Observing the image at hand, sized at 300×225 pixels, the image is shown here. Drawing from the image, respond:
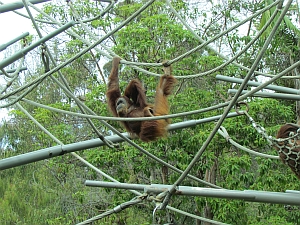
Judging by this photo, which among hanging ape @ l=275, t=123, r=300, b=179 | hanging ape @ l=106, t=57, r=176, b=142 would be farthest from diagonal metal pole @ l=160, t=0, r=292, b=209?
hanging ape @ l=106, t=57, r=176, b=142

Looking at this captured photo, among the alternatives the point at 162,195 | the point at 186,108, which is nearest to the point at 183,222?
the point at 186,108

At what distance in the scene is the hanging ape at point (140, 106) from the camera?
3.02m

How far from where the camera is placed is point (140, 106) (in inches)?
129

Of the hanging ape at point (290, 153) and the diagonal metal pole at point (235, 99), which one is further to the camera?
the hanging ape at point (290, 153)

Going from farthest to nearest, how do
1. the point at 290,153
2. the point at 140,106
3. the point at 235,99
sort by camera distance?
1. the point at 140,106
2. the point at 290,153
3. the point at 235,99

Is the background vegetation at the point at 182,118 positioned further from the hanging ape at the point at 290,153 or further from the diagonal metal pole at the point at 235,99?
the diagonal metal pole at the point at 235,99

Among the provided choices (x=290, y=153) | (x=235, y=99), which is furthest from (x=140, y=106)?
(x=235, y=99)

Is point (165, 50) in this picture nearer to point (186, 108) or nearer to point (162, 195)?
point (186, 108)

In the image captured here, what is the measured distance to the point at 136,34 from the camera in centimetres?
598

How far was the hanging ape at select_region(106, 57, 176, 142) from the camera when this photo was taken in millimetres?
3016

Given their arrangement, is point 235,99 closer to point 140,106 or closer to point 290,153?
point 290,153

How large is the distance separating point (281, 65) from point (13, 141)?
5.33 metres

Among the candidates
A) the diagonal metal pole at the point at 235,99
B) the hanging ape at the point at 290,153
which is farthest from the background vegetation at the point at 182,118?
the diagonal metal pole at the point at 235,99

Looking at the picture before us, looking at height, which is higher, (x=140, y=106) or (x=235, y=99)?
(x=140, y=106)
